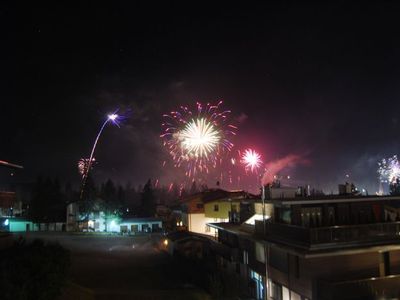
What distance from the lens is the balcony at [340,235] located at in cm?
1702

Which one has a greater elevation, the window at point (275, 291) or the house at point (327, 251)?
the house at point (327, 251)

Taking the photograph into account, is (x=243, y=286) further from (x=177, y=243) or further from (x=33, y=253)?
(x=33, y=253)

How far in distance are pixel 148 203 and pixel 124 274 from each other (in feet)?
196

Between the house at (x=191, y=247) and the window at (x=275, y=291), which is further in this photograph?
the house at (x=191, y=247)

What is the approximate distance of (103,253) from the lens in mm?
37406

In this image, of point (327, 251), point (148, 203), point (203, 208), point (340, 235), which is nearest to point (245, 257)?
point (340, 235)

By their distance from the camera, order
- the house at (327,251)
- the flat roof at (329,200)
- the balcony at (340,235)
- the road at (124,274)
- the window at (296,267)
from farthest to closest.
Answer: the road at (124,274) < the flat roof at (329,200) < the window at (296,267) < the balcony at (340,235) < the house at (327,251)

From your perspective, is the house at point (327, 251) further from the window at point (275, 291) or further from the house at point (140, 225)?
the house at point (140, 225)

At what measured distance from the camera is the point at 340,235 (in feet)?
57.3

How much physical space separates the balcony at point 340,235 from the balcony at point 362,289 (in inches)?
71.1

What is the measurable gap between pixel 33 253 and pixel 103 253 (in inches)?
848

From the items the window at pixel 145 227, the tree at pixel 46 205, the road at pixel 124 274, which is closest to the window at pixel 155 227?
the window at pixel 145 227

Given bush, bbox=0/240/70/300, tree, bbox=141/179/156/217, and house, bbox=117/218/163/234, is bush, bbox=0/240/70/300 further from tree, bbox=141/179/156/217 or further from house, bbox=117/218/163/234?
tree, bbox=141/179/156/217

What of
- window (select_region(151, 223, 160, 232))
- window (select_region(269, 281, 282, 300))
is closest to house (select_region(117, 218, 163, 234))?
window (select_region(151, 223, 160, 232))
